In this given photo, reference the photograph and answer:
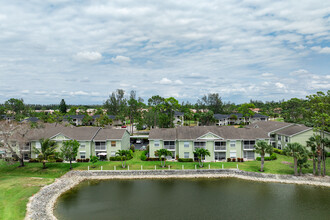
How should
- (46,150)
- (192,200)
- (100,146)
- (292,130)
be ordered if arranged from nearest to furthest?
(192,200) < (46,150) < (100,146) < (292,130)

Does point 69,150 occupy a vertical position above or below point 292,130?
below

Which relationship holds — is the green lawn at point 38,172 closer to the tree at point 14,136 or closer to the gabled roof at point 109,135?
the tree at point 14,136

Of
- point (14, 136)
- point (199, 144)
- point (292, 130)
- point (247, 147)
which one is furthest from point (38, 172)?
point (292, 130)

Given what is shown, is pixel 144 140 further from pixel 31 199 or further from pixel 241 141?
pixel 31 199

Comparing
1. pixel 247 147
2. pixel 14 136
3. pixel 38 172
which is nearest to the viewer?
pixel 38 172

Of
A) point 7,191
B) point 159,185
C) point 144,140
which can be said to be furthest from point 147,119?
point 7,191

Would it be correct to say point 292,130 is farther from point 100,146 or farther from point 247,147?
point 100,146

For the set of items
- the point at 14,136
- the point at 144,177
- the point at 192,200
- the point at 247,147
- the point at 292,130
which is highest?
the point at 292,130
